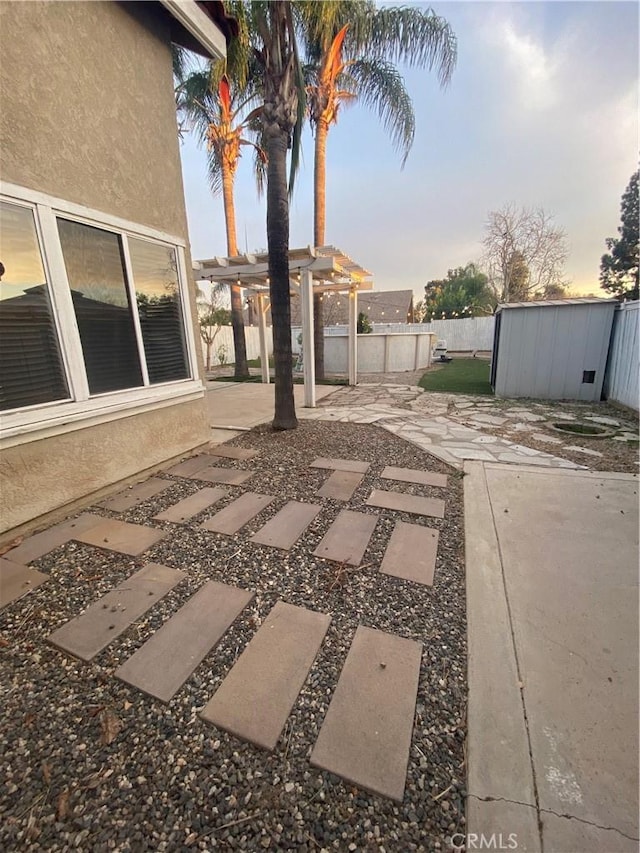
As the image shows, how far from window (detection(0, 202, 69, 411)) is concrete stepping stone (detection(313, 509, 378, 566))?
2610 mm

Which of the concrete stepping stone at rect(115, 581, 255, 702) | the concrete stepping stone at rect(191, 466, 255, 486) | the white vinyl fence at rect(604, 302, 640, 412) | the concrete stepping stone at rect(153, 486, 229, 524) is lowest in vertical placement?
the concrete stepping stone at rect(115, 581, 255, 702)

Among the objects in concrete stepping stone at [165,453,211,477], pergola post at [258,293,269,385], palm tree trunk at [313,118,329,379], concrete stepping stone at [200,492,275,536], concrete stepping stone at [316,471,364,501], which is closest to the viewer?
concrete stepping stone at [200,492,275,536]

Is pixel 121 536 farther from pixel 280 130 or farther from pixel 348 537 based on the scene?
pixel 280 130

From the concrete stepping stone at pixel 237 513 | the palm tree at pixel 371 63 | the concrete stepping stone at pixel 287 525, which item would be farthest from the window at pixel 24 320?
the palm tree at pixel 371 63

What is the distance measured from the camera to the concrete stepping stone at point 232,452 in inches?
174

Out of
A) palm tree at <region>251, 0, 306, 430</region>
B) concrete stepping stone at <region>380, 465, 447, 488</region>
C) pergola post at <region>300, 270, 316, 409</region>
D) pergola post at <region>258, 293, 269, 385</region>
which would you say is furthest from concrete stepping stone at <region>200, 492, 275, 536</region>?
pergola post at <region>258, 293, 269, 385</region>

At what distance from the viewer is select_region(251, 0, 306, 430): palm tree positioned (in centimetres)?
415

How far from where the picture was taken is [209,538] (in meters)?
2.65

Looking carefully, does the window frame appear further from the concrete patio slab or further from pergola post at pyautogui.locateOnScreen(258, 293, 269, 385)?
pergola post at pyautogui.locateOnScreen(258, 293, 269, 385)

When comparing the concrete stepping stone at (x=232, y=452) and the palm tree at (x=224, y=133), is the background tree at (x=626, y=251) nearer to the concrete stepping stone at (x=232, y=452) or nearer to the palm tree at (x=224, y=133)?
the palm tree at (x=224, y=133)

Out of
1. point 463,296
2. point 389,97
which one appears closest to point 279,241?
point 389,97

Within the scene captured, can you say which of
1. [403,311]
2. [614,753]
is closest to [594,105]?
[614,753]

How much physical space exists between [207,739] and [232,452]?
11.4 ft

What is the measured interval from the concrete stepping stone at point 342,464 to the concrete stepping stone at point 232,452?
0.91 m
